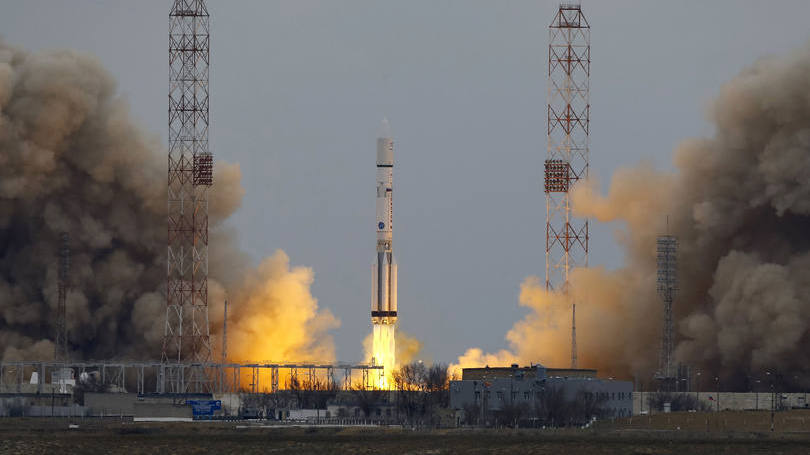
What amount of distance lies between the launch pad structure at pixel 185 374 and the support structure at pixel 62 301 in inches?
32.2

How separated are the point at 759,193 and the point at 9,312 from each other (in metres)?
39.7

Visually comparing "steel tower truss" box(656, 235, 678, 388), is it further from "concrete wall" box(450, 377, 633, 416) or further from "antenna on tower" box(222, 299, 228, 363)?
"antenna on tower" box(222, 299, 228, 363)

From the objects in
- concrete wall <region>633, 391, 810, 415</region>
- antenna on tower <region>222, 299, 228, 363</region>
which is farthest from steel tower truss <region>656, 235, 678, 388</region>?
antenna on tower <region>222, 299, 228, 363</region>

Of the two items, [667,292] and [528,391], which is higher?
[667,292]

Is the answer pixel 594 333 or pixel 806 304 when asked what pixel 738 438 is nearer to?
pixel 806 304

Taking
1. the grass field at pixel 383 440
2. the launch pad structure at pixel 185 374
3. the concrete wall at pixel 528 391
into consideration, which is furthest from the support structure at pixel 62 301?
the concrete wall at pixel 528 391

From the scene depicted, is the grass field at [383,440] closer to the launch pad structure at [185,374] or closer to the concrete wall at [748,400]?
the concrete wall at [748,400]

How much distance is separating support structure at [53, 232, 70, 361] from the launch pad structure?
32.2 inches

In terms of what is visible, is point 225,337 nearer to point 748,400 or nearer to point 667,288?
point 667,288

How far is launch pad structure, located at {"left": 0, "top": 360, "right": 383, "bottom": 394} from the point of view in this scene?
11856cm

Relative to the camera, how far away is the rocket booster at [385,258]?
116000mm

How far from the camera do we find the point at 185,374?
396 feet

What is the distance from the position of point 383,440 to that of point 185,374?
3021 centimetres

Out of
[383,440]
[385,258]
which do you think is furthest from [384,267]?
[383,440]
